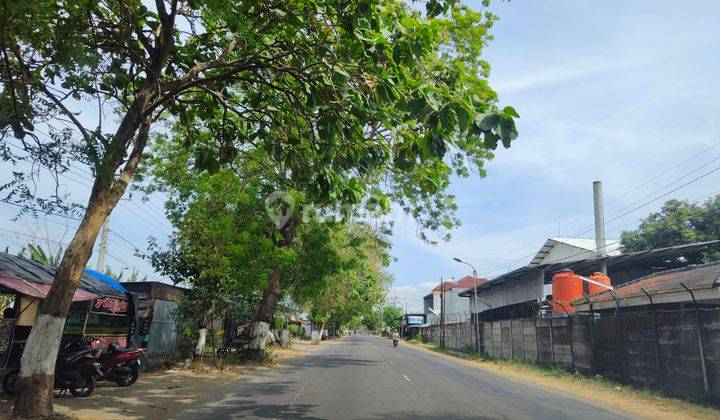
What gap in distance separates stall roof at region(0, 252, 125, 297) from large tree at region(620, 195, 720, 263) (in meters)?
30.9

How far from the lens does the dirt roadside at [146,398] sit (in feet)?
30.7

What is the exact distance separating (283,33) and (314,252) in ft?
42.3

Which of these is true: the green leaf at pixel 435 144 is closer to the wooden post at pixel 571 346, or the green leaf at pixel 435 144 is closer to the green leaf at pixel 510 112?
the green leaf at pixel 510 112

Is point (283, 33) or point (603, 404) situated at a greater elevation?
point (283, 33)

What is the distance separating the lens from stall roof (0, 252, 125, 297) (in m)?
11.4

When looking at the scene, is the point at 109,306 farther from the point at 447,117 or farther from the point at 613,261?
the point at 613,261

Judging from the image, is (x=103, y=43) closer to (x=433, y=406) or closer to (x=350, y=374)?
(x=433, y=406)

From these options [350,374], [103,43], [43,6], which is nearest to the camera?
[43,6]

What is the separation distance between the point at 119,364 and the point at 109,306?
5.08 m

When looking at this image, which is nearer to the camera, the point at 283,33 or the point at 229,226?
the point at 283,33

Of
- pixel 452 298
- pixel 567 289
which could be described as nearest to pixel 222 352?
pixel 567 289

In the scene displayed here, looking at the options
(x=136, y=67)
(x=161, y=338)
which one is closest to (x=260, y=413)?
(x=136, y=67)

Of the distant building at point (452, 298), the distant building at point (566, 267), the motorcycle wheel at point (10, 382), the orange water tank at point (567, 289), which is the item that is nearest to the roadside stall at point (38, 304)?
the motorcycle wheel at point (10, 382)

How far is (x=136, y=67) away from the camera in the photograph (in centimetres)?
979
